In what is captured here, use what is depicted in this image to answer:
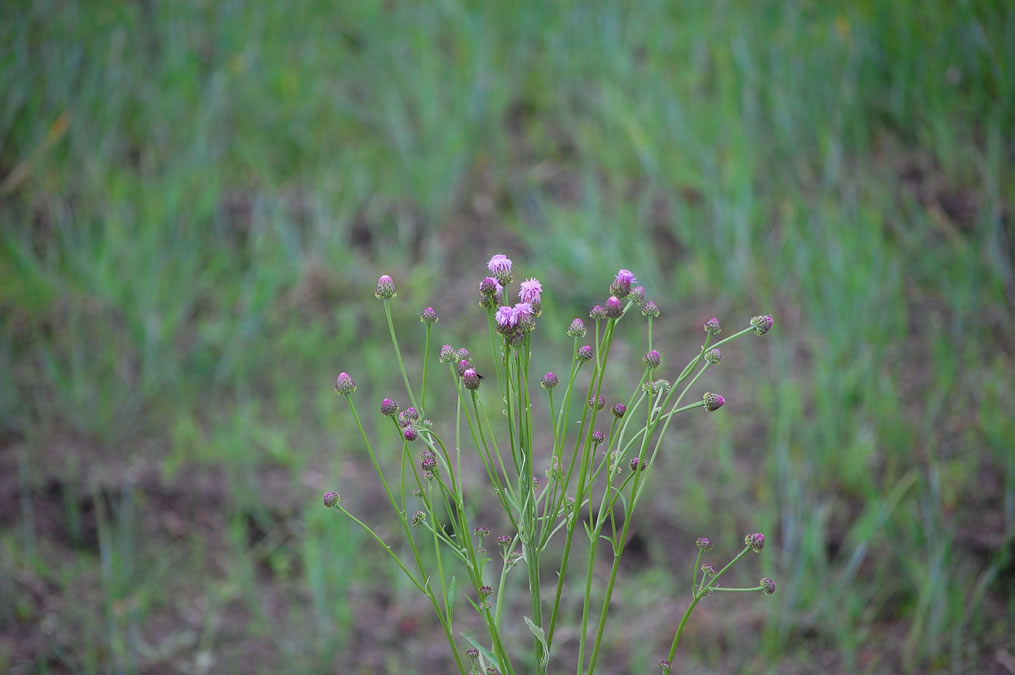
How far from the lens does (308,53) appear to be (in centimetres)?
337

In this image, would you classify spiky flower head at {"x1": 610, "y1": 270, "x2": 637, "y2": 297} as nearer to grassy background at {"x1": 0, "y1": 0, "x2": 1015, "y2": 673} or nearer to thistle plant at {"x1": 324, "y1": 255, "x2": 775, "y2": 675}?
thistle plant at {"x1": 324, "y1": 255, "x2": 775, "y2": 675}

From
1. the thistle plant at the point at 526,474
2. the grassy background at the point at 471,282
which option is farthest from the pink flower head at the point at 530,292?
the grassy background at the point at 471,282

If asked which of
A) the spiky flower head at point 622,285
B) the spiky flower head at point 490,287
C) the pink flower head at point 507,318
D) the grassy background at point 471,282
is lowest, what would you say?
the grassy background at point 471,282

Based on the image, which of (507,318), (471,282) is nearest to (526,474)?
(507,318)

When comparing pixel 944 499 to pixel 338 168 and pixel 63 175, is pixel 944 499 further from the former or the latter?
pixel 63 175

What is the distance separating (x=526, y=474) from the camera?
40.1 inches

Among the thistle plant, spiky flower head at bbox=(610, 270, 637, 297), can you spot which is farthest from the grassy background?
spiky flower head at bbox=(610, 270, 637, 297)

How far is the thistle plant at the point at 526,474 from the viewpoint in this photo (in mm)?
978

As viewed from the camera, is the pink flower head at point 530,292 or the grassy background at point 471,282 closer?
the pink flower head at point 530,292

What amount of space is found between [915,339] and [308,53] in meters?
2.48

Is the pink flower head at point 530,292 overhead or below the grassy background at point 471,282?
overhead

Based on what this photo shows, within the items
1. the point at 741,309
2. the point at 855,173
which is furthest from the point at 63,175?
the point at 855,173

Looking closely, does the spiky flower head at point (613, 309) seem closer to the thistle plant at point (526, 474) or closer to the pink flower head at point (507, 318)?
the thistle plant at point (526, 474)

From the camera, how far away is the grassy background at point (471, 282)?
1.86 meters
